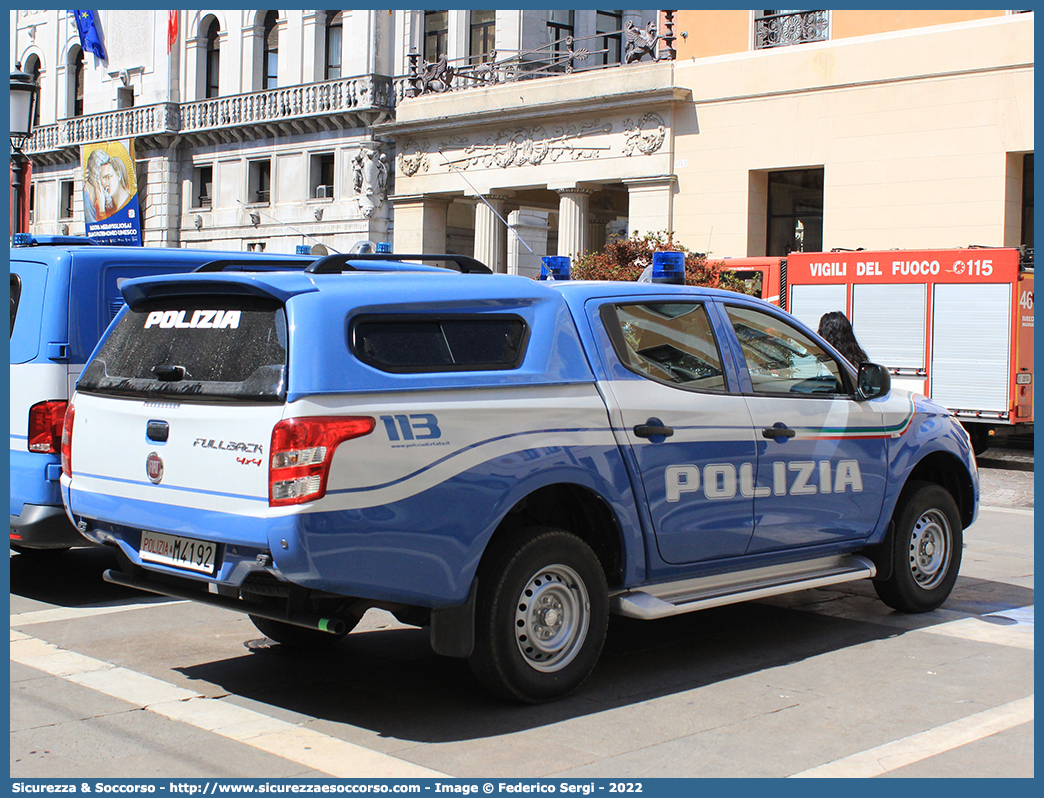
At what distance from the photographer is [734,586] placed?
6.25 meters

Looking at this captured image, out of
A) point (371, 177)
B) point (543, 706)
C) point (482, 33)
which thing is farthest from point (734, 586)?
point (482, 33)

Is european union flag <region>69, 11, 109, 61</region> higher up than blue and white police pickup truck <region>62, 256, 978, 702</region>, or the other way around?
european union flag <region>69, 11, 109, 61</region>

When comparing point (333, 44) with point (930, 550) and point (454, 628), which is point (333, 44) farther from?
point (454, 628)

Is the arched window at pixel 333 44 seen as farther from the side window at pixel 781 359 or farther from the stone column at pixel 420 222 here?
the side window at pixel 781 359

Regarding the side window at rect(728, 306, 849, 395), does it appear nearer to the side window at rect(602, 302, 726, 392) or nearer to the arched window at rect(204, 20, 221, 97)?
the side window at rect(602, 302, 726, 392)

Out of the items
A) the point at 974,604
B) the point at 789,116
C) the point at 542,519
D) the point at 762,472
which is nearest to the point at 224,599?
the point at 542,519

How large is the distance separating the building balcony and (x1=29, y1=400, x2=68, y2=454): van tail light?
27829 mm

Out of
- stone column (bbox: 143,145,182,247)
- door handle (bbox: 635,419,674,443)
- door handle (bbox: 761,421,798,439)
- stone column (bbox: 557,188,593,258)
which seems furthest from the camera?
stone column (bbox: 143,145,182,247)

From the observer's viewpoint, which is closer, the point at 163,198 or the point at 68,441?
the point at 68,441

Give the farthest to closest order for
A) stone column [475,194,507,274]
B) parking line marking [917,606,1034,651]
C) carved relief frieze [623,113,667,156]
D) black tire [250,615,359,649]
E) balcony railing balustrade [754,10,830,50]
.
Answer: stone column [475,194,507,274], carved relief frieze [623,113,667,156], balcony railing balustrade [754,10,830,50], parking line marking [917,606,1034,651], black tire [250,615,359,649]

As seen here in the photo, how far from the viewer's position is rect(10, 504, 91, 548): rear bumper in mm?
7098

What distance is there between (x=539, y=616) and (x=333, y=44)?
33.8m

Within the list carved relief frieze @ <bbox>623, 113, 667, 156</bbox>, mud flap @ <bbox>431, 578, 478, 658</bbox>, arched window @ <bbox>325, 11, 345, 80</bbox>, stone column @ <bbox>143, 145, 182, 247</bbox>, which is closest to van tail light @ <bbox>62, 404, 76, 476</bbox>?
mud flap @ <bbox>431, 578, 478, 658</bbox>
